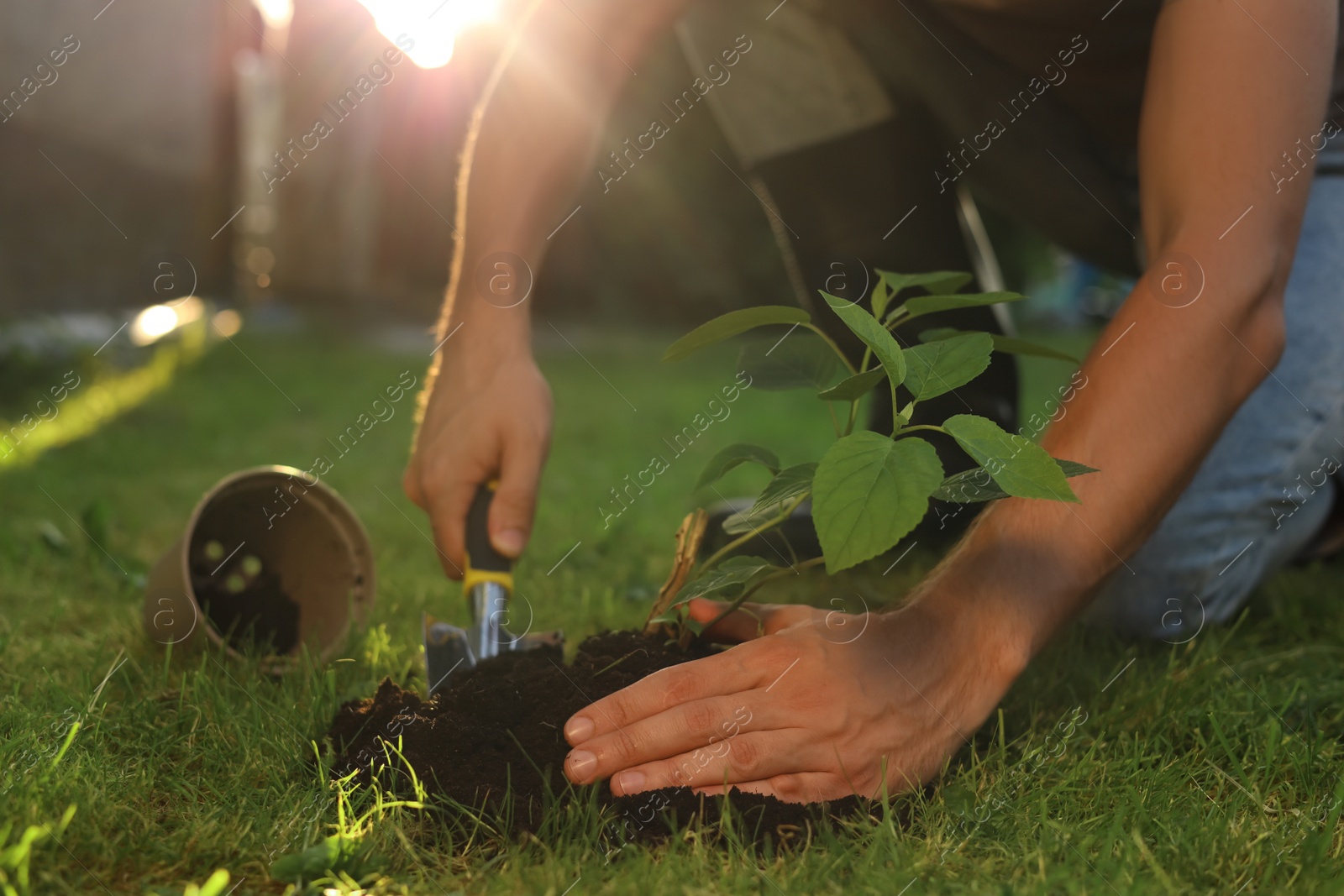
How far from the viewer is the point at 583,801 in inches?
40.4

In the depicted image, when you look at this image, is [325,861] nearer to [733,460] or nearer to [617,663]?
[617,663]

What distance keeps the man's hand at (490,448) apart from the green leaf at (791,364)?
314 mm

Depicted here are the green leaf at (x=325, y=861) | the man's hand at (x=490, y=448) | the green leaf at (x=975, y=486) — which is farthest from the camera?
the man's hand at (x=490, y=448)

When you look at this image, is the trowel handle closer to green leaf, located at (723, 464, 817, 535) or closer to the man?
the man

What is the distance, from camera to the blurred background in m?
3.92

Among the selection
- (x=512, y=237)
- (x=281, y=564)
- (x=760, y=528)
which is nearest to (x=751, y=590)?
(x=760, y=528)

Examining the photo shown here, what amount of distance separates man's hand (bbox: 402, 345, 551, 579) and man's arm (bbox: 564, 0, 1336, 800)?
30cm


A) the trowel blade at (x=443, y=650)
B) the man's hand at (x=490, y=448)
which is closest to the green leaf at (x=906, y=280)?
the man's hand at (x=490, y=448)

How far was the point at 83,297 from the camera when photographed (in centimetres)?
480

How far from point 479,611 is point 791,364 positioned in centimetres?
56

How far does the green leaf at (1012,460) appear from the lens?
930 millimetres

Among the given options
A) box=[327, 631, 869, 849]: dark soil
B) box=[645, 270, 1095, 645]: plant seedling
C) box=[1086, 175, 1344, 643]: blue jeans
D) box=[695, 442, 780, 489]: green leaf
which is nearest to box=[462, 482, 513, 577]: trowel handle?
box=[327, 631, 869, 849]: dark soil

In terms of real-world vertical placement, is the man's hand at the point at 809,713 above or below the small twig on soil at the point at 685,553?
below

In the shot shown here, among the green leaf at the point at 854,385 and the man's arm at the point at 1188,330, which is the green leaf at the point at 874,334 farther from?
the man's arm at the point at 1188,330
